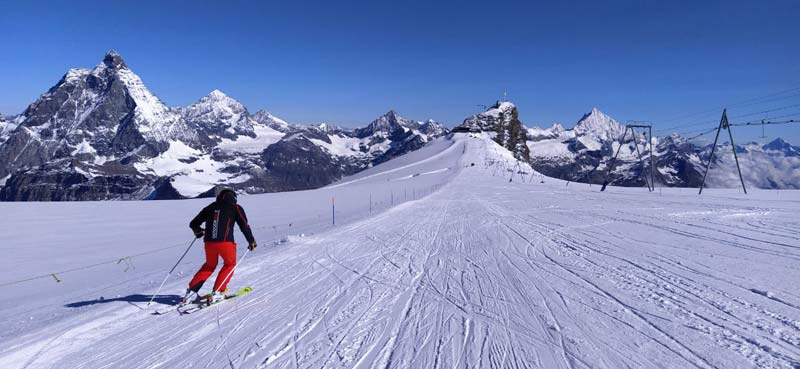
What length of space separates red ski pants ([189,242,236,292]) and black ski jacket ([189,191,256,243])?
0.38 feet

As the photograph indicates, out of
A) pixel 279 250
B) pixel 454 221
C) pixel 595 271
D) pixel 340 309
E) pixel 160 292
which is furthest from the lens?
pixel 454 221

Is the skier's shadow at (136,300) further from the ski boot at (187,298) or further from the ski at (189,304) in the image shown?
the ski at (189,304)

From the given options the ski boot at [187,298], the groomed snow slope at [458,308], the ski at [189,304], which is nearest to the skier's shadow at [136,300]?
the groomed snow slope at [458,308]

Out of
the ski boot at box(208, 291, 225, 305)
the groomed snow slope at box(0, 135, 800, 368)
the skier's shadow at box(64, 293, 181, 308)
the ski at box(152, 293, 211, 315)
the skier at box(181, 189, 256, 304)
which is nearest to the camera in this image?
the groomed snow slope at box(0, 135, 800, 368)

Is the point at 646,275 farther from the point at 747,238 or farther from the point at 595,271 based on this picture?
the point at 747,238

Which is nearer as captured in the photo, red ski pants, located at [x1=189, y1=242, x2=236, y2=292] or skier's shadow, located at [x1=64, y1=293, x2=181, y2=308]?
red ski pants, located at [x1=189, y1=242, x2=236, y2=292]

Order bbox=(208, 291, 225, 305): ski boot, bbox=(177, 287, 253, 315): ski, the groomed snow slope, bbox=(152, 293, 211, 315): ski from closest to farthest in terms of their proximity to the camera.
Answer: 1. the groomed snow slope
2. bbox=(177, 287, 253, 315): ski
3. bbox=(152, 293, 211, 315): ski
4. bbox=(208, 291, 225, 305): ski boot

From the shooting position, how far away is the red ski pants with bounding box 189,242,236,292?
333 inches

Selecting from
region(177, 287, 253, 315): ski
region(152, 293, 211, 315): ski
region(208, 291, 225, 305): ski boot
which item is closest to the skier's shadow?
region(152, 293, 211, 315): ski

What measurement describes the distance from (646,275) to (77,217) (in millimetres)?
28272

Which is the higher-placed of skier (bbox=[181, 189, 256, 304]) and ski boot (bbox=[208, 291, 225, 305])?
skier (bbox=[181, 189, 256, 304])

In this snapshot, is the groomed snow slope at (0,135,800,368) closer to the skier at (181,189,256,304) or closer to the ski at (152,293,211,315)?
the ski at (152,293,211,315)

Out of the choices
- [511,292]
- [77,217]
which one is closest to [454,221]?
[511,292]

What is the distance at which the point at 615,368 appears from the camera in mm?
5582
